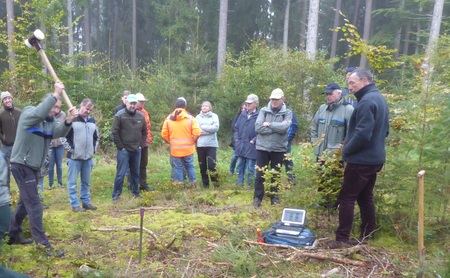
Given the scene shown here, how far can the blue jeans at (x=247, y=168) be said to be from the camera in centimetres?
870

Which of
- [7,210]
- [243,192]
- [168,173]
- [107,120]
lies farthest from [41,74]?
[7,210]

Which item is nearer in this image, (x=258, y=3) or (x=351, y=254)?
(x=351, y=254)

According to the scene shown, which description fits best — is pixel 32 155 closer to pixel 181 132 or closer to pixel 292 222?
pixel 292 222

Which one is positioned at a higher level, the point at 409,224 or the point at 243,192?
the point at 409,224

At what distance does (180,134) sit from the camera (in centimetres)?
834

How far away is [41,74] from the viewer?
1295 centimetres

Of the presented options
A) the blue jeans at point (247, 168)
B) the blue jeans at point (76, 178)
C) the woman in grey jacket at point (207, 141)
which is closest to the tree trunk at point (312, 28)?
the blue jeans at point (247, 168)

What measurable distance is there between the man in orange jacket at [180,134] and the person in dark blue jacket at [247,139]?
944mm

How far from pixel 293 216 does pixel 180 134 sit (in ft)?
12.9

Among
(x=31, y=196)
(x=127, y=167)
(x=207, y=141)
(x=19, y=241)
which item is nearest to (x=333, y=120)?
(x=207, y=141)

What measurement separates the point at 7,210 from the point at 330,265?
3.45 m

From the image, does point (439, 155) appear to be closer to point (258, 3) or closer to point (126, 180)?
point (126, 180)

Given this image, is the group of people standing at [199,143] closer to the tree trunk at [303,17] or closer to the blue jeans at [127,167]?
the blue jeans at [127,167]

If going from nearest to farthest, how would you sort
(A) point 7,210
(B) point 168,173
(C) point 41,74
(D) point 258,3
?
(A) point 7,210
(B) point 168,173
(C) point 41,74
(D) point 258,3
